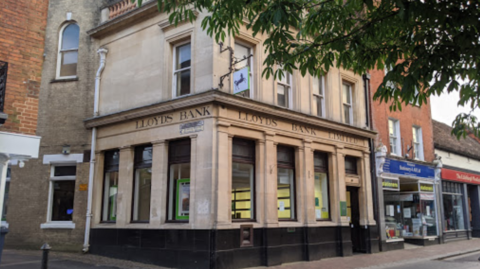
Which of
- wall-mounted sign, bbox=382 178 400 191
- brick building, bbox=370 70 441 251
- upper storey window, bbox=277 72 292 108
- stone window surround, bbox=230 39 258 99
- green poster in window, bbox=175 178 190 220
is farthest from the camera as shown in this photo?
brick building, bbox=370 70 441 251

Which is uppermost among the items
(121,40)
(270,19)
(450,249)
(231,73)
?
(121,40)

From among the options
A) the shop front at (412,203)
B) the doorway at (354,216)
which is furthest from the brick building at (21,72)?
the shop front at (412,203)

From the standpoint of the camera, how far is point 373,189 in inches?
729

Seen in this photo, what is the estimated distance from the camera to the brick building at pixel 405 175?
767 inches

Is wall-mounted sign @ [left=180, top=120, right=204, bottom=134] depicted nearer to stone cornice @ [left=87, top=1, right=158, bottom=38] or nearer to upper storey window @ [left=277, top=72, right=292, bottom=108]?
upper storey window @ [left=277, top=72, right=292, bottom=108]

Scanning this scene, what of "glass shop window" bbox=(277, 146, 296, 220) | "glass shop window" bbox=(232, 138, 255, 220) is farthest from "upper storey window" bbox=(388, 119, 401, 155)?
"glass shop window" bbox=(232, 138, 255, 220)

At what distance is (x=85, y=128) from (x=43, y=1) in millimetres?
7189

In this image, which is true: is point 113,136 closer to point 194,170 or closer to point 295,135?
point 194,170

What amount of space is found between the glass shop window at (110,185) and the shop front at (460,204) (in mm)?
17769

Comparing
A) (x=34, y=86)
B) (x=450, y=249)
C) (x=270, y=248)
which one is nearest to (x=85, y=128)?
(x=34, y=86)

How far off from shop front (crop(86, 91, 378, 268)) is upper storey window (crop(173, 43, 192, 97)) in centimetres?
87

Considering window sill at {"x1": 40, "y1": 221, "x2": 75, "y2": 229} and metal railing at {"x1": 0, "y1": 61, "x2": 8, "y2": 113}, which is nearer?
metal railing at {"x1": 0, "y1": 61, "x2": 8, "y2": 113}

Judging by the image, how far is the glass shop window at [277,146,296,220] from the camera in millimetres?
14617

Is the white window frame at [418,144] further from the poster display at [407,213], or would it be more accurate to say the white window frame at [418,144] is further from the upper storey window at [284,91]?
the upper storey window at [284,91]
